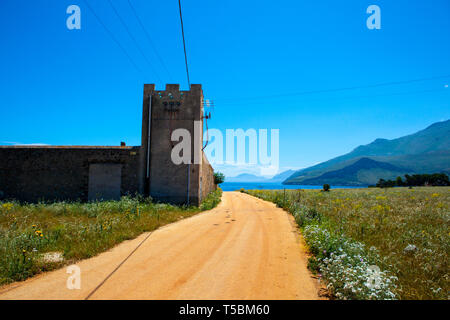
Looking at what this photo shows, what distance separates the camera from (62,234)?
25.5ft

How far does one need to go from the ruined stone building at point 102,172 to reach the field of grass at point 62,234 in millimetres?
3062

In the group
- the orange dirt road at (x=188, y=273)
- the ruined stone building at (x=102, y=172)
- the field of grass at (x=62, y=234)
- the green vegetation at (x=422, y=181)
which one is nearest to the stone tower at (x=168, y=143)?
the ruined stone building at (x=102, y=172)

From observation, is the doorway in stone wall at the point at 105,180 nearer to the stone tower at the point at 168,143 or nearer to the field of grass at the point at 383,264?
the stone tower at the point at 168,143

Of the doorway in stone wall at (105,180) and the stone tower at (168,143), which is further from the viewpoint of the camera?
the stone tower at (168,143)

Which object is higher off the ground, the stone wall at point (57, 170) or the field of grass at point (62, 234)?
the stone wall at point (57, 170)

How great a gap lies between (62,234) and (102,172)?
976 centimetres

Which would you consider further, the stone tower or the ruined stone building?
the stone tower

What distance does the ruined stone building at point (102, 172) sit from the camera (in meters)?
16.6

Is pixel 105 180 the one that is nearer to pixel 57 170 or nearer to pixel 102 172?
pixel 102 172

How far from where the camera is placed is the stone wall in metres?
16.5

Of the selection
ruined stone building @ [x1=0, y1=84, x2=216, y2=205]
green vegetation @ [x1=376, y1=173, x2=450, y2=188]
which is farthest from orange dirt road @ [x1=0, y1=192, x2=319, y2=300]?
green vegetation @ [x1=376, y1=173, x2=450, y2=188]

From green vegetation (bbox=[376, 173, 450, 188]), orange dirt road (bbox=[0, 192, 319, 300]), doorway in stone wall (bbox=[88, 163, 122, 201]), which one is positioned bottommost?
green vegetation (bbox=[376, 173, 450, 188])

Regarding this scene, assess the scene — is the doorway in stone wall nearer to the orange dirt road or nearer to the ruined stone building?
the ruined stone building

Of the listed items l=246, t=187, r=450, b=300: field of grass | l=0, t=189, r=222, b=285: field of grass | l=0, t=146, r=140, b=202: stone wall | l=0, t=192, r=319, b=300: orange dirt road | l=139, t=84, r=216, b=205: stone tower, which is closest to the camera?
l=246, t=187, r=450, b=300: field of grass
